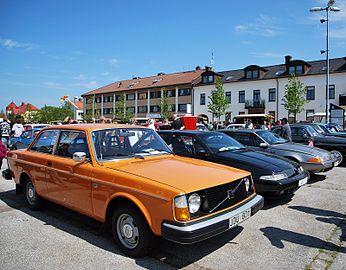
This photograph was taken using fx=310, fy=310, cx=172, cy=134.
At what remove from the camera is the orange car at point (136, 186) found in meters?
3.44

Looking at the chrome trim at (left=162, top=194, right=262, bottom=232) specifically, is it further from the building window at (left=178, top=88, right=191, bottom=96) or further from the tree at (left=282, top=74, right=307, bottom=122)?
the building window at (left=178, top=88, right=191, bottom=96)

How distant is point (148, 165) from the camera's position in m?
4.30

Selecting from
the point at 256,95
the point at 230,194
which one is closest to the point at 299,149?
the point at 230,194

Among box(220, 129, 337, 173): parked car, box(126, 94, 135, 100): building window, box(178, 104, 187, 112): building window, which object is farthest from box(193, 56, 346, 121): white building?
box(220, 129, 337, 173): parked car

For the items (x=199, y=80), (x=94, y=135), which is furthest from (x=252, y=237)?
(x=199, y=80)

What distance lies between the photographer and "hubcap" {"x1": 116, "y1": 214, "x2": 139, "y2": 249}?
379 cm

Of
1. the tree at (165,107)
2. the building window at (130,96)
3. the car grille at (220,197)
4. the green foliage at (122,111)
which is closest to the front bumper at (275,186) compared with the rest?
the car grille at (220,197)

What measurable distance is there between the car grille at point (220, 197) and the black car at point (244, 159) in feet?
5.63

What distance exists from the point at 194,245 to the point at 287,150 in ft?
16.6

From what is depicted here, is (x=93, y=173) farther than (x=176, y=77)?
No

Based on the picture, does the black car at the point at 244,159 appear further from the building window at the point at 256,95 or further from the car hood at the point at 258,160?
the building window at the point at 256,95

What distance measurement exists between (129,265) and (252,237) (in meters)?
1.87

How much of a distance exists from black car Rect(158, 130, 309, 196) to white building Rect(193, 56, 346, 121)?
3356 cm

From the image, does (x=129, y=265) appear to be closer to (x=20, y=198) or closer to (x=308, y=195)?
(x=20, y=198)
